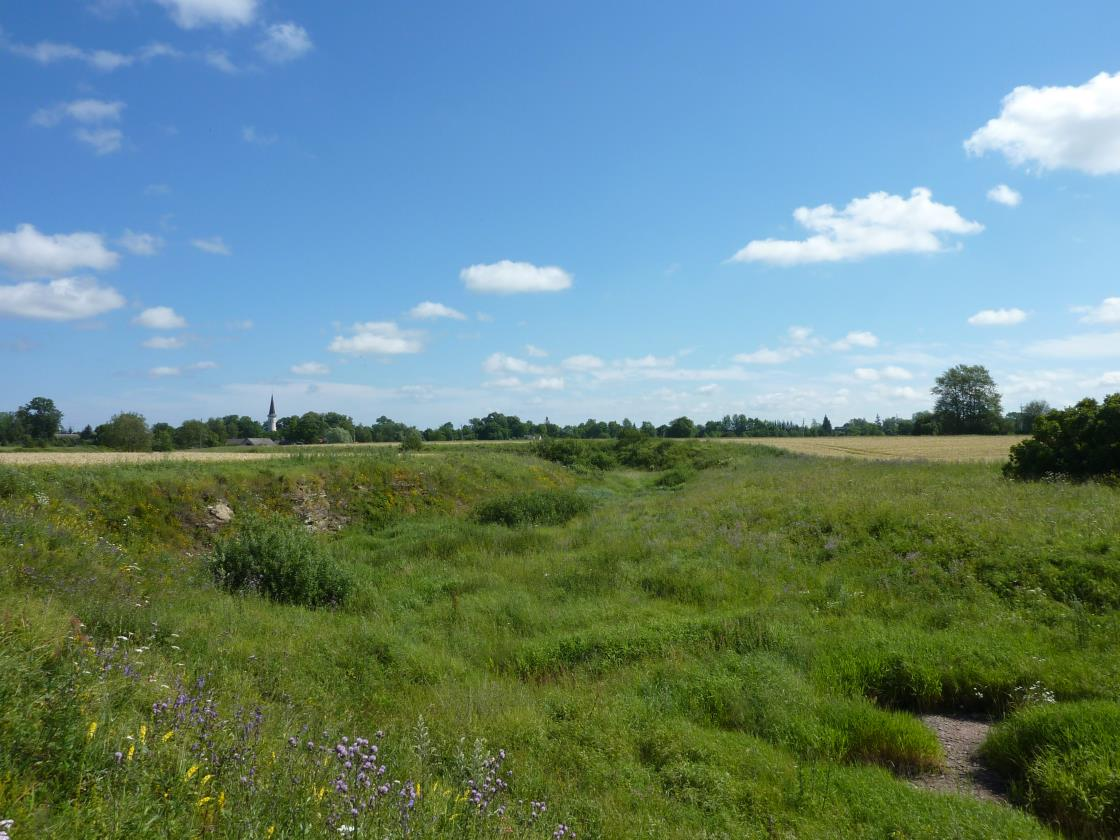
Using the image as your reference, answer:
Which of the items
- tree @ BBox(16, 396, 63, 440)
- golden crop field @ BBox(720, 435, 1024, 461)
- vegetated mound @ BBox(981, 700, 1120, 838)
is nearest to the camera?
vegetated mound @ BBox(981, 700, 1120, 838)

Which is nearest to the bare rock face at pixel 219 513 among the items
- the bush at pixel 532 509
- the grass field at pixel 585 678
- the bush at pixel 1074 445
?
the grass field at pixel 585 678

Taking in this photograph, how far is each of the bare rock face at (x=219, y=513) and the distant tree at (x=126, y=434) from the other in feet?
104

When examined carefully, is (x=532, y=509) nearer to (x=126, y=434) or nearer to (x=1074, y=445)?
(x=1074, y=445)

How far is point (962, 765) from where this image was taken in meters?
5.54

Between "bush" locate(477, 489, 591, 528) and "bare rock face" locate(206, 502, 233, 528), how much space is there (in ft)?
25.4

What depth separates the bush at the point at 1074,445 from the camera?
16.6m

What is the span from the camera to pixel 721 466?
41.3 metres

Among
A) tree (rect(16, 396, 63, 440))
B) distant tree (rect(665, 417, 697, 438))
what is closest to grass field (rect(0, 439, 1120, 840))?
tree (rect(16, 396, 63, 440))

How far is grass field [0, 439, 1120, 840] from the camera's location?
3.40 m

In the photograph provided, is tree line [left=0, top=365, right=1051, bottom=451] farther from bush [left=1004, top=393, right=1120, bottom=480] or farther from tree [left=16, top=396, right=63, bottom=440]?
bush [left=1004, top=393, right=1120, bottom=480]

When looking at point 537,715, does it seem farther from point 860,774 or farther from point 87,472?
point 87,472

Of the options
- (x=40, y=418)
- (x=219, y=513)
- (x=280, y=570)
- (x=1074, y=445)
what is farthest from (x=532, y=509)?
(x=40, y=418)

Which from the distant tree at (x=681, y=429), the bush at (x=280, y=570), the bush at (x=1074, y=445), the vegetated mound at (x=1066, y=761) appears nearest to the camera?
the vegetated mound at (x=1066, y=761)

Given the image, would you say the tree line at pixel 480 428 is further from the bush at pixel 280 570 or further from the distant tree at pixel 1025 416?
the bush at pixel 280 570
